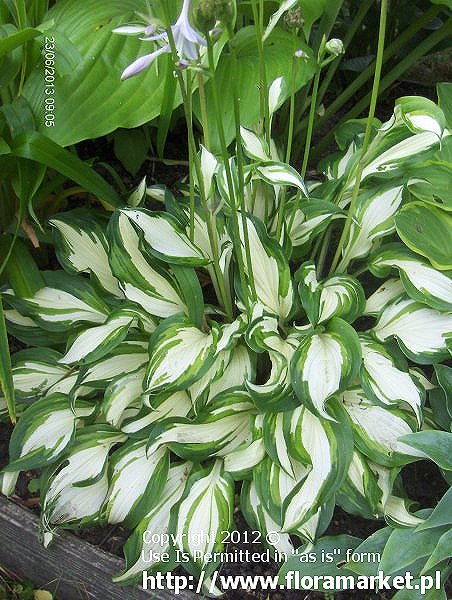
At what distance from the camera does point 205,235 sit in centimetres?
133

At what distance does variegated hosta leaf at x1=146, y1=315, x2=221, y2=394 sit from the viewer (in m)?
1.07

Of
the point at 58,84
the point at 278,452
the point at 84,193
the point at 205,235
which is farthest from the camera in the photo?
the point at 84,193

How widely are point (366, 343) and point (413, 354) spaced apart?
0.09m

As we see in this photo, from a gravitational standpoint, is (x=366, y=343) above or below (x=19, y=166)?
below

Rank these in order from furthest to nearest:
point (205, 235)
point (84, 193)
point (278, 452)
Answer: point (84, 193), point (205, 235), point (278, 452)

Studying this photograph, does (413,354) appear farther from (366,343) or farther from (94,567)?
(94,567)

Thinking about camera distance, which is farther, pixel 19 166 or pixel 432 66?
pixel 432 66

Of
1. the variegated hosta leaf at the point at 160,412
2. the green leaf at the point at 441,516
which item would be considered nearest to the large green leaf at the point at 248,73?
the variegated hosta leaf at the point at 160,412

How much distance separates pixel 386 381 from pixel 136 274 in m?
0.50

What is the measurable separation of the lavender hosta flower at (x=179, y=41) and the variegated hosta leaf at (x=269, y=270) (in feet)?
1.32

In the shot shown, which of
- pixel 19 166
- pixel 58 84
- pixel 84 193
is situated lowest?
pixel 84 193

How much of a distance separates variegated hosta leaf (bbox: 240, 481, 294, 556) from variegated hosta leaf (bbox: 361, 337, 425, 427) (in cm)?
27

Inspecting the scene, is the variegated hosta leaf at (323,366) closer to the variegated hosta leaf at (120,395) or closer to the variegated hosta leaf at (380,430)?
the variegated hosta leaf at (380,430)

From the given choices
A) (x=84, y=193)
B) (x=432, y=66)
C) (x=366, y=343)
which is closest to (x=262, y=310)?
(x=366, y=343)
